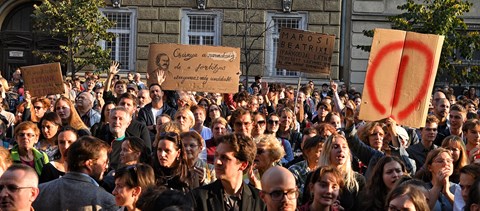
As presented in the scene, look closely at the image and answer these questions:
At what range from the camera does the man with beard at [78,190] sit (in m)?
6.54

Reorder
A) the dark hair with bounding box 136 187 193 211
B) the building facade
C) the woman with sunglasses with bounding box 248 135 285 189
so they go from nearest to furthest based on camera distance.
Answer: the dark hair with bounding box 136 187 193 211, the woman with sunglasses with bounding box 248 135 285 189, the building facade

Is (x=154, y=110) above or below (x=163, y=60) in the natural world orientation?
below

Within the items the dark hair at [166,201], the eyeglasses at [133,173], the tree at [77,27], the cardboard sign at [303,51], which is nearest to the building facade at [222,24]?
the tree at [77,27]

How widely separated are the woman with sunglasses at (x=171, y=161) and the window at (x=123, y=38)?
852 inches

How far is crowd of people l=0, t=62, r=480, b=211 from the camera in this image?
232 inches

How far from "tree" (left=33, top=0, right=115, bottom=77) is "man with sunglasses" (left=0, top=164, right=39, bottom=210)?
67.3 feet

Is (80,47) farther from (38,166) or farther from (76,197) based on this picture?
(76,197)

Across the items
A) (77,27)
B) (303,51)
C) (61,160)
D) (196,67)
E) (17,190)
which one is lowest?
(61,160)

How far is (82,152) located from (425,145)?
15.9 feet

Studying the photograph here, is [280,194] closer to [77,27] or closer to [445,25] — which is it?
[445,25]

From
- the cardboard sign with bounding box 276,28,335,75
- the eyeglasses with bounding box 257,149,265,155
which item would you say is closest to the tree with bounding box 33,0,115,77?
the cardboard sign with bounding box 276,28,335,75

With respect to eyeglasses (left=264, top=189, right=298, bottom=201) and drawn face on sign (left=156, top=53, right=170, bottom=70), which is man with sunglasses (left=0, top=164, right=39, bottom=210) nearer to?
eyeglasses (left=264, top=189, right=298, bottom=201)

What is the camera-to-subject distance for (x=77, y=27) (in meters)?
26.6

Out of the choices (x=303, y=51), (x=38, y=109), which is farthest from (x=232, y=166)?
(x=303, y=51)
